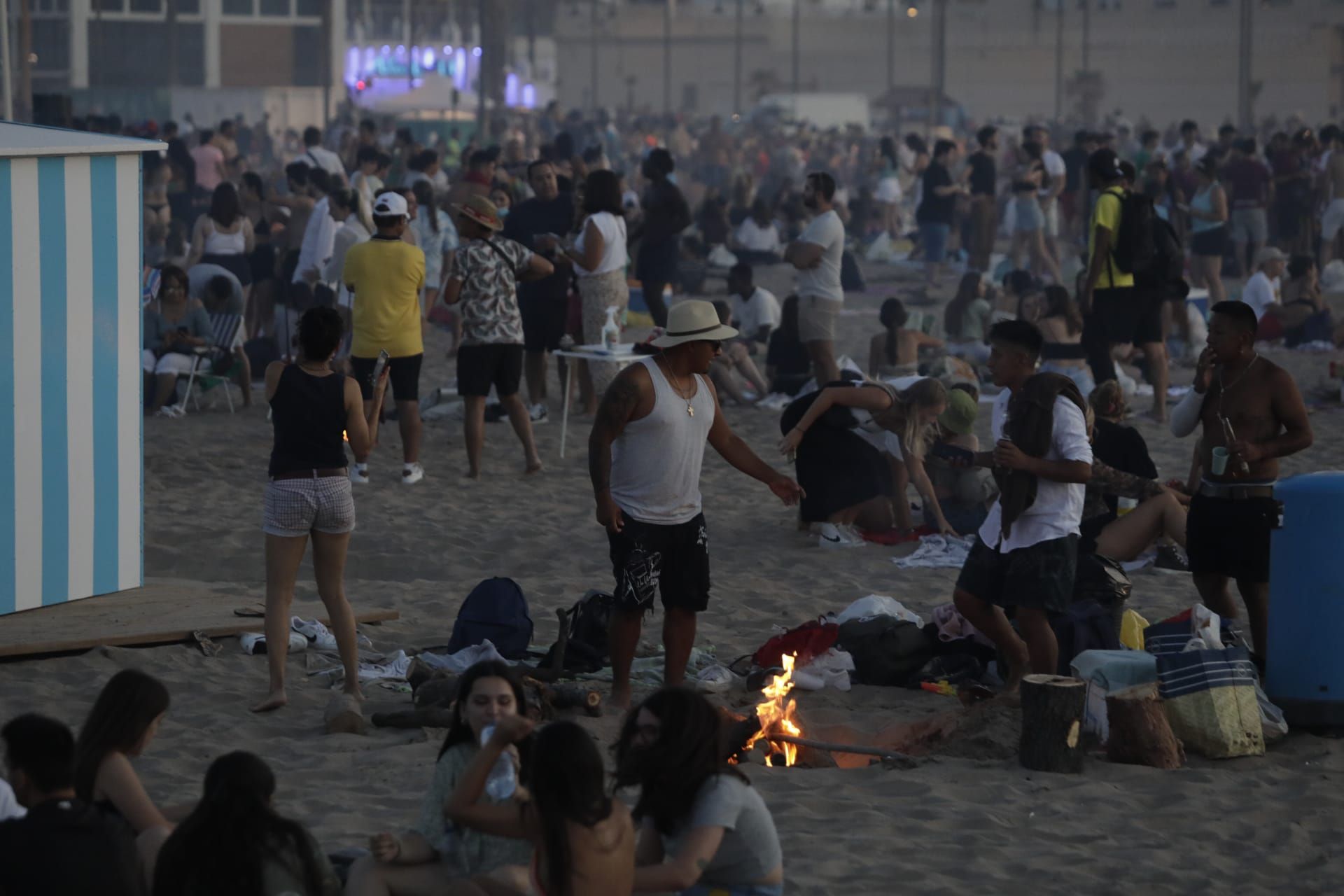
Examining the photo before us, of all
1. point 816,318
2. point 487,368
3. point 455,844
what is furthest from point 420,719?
point 816,318

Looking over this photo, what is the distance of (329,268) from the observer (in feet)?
42.8

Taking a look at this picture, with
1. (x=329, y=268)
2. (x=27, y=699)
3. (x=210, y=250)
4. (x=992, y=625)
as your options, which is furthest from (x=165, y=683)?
(x=210, y=250)

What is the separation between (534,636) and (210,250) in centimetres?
828

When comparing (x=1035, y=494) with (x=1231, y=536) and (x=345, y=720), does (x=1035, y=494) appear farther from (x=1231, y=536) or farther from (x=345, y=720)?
(x=345, y=720)

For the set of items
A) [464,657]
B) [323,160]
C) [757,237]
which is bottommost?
[464,657]

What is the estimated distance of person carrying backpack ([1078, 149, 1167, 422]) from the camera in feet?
38.8

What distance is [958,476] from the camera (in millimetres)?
9609

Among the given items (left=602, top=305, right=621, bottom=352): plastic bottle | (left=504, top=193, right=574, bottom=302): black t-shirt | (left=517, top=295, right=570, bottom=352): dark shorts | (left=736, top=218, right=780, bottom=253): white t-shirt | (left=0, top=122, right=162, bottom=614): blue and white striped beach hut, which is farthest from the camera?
(left=736, top=218, right=780, bottom=253): white t-shirt

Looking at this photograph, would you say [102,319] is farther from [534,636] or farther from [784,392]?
[784,392]

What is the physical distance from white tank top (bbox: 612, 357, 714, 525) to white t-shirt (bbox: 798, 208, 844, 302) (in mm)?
5779

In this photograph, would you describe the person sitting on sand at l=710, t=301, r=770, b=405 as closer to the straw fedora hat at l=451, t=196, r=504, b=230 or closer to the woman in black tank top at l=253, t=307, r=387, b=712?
the straw fedora hat at l=451, t=196, r=504, b=230

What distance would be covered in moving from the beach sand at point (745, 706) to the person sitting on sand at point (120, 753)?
928 millimetres

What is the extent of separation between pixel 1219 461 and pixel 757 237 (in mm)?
17470

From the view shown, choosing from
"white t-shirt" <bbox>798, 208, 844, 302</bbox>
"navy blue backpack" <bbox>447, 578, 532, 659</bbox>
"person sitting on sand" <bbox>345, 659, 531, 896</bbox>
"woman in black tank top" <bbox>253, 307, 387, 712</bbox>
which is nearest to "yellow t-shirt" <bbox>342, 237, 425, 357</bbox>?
"white t-shirt" <bbox>798, 208, 844, 302</bbox>
